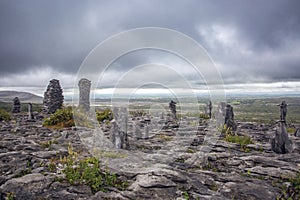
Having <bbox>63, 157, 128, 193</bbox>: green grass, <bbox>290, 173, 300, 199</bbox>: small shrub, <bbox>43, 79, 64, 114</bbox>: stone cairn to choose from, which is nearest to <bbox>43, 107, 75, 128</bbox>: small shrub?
<bbox>43, 79, 64, 114</bbox>: stone cairn

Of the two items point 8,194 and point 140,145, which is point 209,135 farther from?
point 8,194

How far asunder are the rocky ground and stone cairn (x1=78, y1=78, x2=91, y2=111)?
1030 inches

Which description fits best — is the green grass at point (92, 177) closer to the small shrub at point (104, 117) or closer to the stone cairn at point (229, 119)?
the stone cairn at point (229, 119)

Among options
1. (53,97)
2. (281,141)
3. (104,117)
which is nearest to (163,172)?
(281,141)

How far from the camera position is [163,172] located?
1323 cm

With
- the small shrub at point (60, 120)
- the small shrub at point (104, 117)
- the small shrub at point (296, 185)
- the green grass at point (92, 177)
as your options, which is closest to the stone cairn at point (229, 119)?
the small shrub at point (296, 185)

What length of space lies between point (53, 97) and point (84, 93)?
5.86m

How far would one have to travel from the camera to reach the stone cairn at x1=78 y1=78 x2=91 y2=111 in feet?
151

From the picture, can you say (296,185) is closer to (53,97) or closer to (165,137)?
(165,137)

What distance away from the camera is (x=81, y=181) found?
1237 cm

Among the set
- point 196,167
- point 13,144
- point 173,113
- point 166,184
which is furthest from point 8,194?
point 173,113

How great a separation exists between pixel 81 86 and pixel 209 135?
1149 inches

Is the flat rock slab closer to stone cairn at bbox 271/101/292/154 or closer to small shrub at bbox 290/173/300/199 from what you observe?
small shrub at bbox 290/173/300/199

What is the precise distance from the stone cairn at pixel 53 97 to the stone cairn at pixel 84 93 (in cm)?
→ 432
